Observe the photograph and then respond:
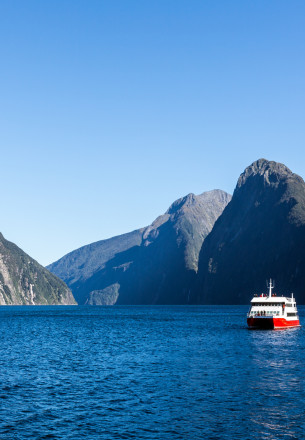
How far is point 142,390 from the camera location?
50.6 meters

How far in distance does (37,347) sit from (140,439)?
61.2 m

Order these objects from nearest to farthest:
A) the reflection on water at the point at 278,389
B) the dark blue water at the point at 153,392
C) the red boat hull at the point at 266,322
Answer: the dark blue water at the point at 153,392 < the reflection on water at the point at 278,389 < the red boat hull at the point at 266,322

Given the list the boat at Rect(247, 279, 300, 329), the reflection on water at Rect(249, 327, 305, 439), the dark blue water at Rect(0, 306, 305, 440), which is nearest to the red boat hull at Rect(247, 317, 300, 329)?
the boat at Rect(247, 279, 300, 329)

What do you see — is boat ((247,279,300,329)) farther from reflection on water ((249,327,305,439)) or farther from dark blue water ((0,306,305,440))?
dark blue water ((0,306,305,440))

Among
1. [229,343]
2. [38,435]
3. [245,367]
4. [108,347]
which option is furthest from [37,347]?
[38,435]

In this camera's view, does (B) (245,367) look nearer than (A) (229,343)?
Yes

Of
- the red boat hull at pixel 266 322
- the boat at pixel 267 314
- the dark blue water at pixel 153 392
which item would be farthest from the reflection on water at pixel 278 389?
the boat at pixel 267 314

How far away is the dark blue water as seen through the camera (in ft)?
120

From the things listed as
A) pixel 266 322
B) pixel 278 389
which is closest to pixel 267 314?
pixel 266 322

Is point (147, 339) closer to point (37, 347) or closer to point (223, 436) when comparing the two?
point (37, 347)

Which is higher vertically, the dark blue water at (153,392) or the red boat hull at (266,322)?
the red boat hull at (266,322)

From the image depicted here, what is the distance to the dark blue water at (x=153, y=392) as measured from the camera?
36562 mm

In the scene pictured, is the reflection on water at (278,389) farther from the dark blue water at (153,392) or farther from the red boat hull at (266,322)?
the red boat hull at (266,322)

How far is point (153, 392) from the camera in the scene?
49406 mm
